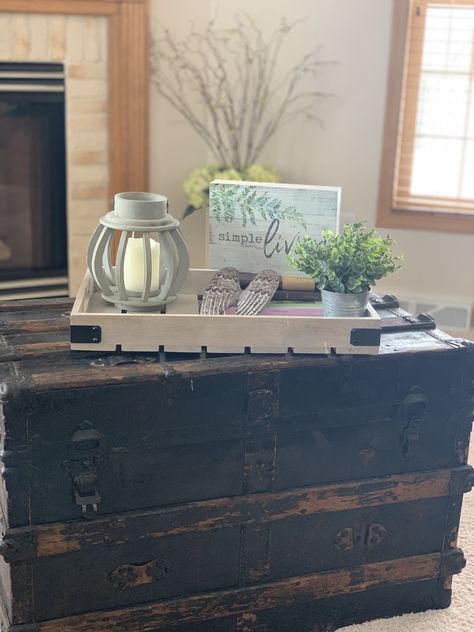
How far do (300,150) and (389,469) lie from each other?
2210 millimetres

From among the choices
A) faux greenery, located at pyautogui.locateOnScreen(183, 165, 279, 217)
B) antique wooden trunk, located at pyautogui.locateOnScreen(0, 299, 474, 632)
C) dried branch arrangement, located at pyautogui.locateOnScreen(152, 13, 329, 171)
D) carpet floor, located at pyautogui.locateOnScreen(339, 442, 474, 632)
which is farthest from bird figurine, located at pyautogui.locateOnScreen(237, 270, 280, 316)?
dried branch arrangement, located at pyautogui.locateOnScreen(152, 13, 329, 171)

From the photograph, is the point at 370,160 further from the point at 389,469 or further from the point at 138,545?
the point at 138,545

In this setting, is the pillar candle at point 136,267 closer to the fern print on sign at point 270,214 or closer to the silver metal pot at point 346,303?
the fern print on sign at point 270,214

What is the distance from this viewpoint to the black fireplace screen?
3652 mm

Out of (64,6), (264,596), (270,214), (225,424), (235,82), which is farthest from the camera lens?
(235,82)

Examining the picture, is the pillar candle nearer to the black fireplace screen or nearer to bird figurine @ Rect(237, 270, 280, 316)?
bird figurine @ Rect(237, 270, 280, 316)

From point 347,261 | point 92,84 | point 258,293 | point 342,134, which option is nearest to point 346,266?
point 347,261

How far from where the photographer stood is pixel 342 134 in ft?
12.5

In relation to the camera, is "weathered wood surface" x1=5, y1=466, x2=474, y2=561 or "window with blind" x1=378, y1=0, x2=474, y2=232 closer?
"weathered wood surface" x1=5, y1=466, x2=474, y2=561

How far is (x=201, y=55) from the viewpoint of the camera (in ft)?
12.4

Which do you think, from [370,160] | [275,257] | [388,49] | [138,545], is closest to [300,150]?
[370,160]

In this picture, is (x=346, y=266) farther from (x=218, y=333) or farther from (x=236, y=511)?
(x=236, y=511)

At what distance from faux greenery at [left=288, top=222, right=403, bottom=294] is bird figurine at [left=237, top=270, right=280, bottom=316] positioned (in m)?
0.10

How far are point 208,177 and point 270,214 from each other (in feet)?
5.98
